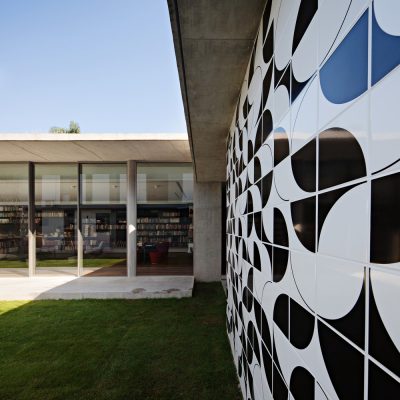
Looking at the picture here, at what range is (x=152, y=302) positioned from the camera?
5668 mm

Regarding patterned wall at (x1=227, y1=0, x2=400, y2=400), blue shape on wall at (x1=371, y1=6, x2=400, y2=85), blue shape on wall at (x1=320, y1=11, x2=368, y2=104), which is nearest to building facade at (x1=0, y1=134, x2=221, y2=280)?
patterned wall at (x1=227, y1=0, x2=400, y2=400)

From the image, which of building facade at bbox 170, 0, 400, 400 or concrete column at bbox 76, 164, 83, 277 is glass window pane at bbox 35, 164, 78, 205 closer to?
concrete column at bbox 76, 164, 83, 277

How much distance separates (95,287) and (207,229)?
10.4ft

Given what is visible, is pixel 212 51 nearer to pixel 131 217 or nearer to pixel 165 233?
pixel 131 217

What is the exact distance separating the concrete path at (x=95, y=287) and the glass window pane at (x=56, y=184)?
221 cm

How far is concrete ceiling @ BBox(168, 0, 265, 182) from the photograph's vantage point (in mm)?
1715

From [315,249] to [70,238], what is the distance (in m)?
8.45

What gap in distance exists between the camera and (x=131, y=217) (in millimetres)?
7535

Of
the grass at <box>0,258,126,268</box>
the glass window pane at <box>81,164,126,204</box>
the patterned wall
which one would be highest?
the glass window pane at <box>81,164,126,204</box>

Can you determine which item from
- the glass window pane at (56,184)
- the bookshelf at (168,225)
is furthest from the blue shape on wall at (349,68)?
the glass window pane at (56,184)

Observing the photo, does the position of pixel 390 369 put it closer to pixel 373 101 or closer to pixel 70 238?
pixel 373 101

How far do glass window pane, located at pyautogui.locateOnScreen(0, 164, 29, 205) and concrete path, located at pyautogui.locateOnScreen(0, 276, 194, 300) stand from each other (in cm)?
230

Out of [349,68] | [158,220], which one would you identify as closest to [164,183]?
[158,220]

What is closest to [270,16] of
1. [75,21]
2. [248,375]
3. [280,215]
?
[280,215]
